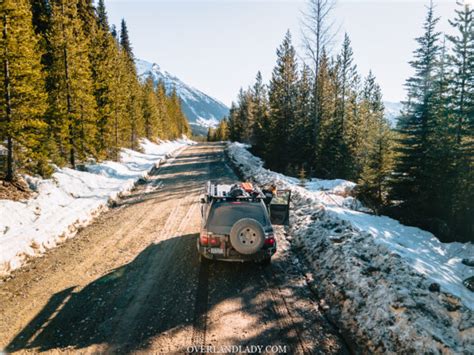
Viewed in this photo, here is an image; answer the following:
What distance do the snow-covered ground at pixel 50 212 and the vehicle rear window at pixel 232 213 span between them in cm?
529

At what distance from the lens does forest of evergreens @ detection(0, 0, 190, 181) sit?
1166cm

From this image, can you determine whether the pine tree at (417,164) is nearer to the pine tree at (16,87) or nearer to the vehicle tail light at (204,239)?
the vehicle tail light at (204,239)

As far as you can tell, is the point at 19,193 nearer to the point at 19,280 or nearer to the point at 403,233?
the point at 19,280

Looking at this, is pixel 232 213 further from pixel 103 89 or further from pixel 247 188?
pixel 103 89

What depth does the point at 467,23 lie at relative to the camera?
40.9ft

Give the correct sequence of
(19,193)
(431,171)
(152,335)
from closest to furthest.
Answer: (152,335) < (431,171) < (19,193)

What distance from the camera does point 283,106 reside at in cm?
2500

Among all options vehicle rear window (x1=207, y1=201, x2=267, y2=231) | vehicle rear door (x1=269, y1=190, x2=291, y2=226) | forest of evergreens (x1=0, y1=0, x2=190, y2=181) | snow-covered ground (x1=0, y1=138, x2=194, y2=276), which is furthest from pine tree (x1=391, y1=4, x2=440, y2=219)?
forest of evergreens (x1=0, y1=0, x2=190, y2=181)

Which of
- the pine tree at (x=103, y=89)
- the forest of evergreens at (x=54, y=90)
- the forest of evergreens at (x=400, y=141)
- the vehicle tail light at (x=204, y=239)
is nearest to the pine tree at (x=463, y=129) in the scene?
the forest of evergreens at (x=400, y=141)

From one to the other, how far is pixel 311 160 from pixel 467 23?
11954 mm

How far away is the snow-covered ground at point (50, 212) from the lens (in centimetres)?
781

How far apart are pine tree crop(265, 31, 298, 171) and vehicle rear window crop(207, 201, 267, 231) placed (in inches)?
652

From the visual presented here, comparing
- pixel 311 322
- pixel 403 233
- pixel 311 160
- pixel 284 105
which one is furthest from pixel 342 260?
pixel 284 105

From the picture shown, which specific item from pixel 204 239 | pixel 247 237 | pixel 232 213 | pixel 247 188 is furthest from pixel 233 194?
pixel 247 237
